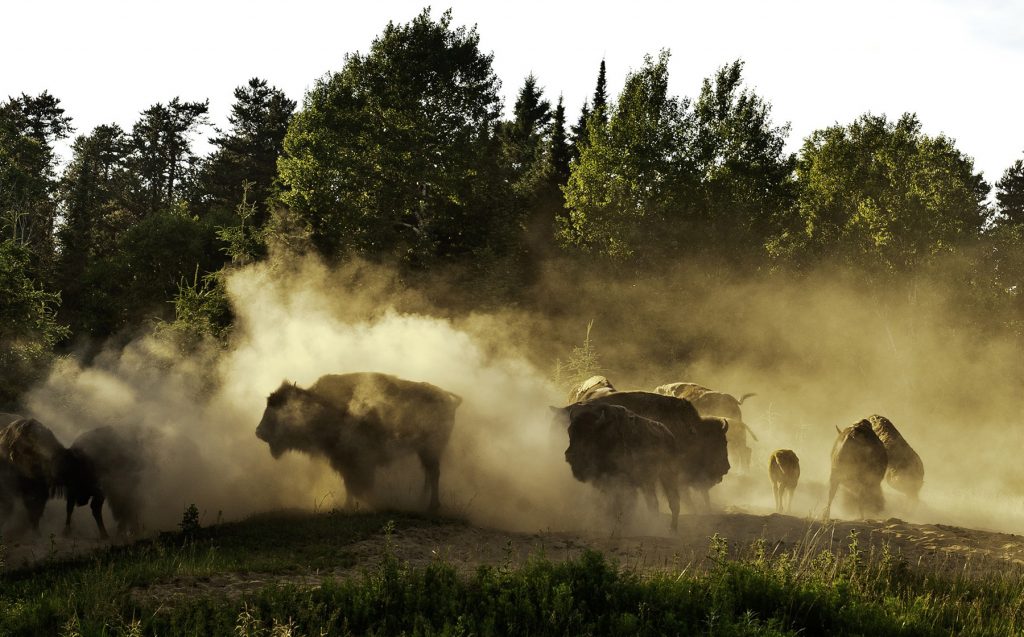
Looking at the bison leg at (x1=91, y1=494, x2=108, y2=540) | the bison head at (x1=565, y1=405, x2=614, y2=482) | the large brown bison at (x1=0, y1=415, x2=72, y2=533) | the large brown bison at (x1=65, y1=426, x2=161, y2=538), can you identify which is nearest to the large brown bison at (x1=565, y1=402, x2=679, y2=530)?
the bison head at (x1=565, y1=405, x2=614, y2=482)

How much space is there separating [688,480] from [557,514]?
373 centimetres

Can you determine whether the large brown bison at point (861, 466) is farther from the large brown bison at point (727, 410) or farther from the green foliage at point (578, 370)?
the green foliage at point (578, 370)

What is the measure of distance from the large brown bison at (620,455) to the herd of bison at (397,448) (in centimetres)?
2

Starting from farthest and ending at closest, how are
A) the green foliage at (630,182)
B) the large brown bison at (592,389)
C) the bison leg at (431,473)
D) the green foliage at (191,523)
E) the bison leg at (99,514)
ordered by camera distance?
1. the green foliage at (630,182)
2. the large brown bison at (592,389)
3. the bison leg at (431,473)
4. the bison leg at (99,514)
5. the green foliage at (191,523)

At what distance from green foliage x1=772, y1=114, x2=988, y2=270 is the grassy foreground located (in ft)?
118

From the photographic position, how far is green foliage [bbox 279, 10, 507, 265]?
42.5m

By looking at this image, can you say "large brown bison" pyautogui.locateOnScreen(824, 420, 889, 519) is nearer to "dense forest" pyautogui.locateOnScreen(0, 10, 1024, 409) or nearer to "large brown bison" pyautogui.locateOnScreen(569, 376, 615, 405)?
"large brown bison" pyautogui.locateOnScreen(569, 376, 615, 405)

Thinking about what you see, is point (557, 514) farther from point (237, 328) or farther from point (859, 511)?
point (237, 328)

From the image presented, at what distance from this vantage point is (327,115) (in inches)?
1681

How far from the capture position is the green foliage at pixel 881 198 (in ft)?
134

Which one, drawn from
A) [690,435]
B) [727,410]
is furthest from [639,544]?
[727,410]

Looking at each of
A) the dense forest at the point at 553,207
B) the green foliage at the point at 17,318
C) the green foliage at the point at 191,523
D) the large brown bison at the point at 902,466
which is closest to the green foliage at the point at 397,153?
the dense forest at the point at 553,207

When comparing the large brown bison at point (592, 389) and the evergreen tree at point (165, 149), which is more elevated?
the evergreen tree at point (165, 149)

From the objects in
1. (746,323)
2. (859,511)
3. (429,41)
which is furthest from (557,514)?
(429,41)
